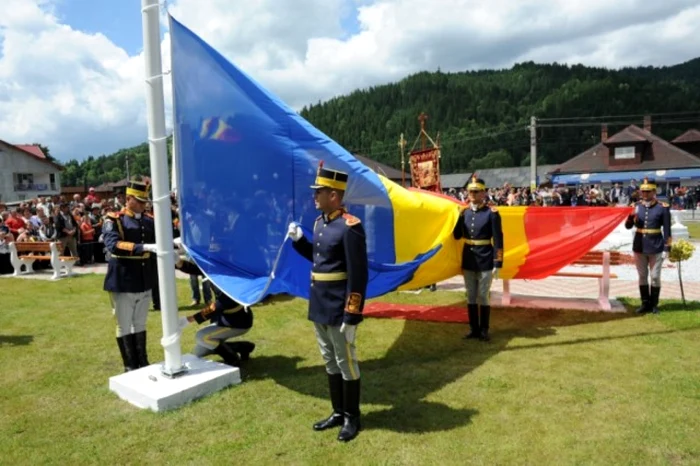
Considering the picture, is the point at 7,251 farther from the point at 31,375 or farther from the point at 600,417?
the point at 600,417

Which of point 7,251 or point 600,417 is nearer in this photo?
point 600,417

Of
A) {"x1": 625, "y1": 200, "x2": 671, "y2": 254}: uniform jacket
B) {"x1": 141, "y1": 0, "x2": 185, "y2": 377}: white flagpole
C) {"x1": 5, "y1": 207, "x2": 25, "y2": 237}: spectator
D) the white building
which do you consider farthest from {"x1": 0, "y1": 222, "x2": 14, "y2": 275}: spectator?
the white building

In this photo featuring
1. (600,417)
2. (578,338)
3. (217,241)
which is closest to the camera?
(600,417)

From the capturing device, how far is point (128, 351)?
18.4 ft

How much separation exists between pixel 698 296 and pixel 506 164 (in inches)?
3207

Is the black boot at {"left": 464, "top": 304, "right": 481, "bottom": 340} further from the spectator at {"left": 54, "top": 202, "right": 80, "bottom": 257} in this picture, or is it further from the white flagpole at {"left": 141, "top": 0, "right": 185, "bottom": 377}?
the spectator at {"left": 54, "top": 202, "right": 80, "bottom": 257}

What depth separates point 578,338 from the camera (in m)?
6.61

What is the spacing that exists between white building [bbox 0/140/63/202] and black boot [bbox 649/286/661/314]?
62.5 metres

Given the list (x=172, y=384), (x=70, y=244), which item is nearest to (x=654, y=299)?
(x=172, y=384)

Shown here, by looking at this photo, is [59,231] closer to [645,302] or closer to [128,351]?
[128,351]

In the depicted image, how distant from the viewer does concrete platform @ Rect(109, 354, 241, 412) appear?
15.3ft

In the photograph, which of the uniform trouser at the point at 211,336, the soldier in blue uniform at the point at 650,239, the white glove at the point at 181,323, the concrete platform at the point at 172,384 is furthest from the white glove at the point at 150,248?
the soldier in blue uniform at the point at 650,239

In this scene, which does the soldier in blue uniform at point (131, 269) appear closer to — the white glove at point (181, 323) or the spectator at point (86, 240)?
the white glove at point (181, 323)

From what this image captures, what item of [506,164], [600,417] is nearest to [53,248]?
[600,417]
